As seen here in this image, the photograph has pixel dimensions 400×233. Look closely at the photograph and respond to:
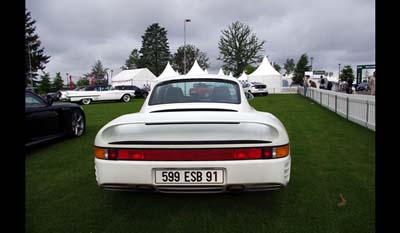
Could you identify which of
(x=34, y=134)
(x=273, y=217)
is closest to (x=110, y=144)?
(x=273, y=217)

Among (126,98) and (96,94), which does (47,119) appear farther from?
(126,98)

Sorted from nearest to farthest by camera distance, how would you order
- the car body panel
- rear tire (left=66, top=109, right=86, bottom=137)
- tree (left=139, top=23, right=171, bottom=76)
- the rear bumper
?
the rear bumper < rear tire (left=66, top=109, right=86, bottom=137) < the car body panel < tree (left=139, top=23, right=171, bottom=76)

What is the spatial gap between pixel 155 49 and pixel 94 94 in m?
56.9

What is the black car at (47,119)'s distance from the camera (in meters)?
4.71

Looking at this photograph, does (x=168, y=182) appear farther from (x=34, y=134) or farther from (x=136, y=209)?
(x=34, y=134)

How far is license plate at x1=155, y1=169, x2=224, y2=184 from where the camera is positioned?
2133mm

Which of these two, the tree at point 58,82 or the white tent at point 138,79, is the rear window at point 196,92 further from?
the tree at point 58,82

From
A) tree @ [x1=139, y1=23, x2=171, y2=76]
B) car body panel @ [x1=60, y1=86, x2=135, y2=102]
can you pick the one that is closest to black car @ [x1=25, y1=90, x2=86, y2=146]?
car body panel @ [x1=60, y1=86, x2=135, y2=102]

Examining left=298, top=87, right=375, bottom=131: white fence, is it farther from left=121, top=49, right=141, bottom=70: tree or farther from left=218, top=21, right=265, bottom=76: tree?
left=121, top=49, right=141, bottom=70: tree

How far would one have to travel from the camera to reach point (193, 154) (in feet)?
7.05

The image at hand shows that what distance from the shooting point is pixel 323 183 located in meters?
3.23

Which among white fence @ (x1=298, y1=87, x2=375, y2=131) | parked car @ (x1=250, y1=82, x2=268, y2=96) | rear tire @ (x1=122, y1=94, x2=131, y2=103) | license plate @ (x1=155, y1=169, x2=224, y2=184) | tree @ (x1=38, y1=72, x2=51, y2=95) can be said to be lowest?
license plate @ (x1=155, y1=169, x2=224, y2=184)

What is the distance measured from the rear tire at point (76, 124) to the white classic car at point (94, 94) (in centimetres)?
1341

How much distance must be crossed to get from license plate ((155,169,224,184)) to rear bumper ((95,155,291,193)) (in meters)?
0.03
